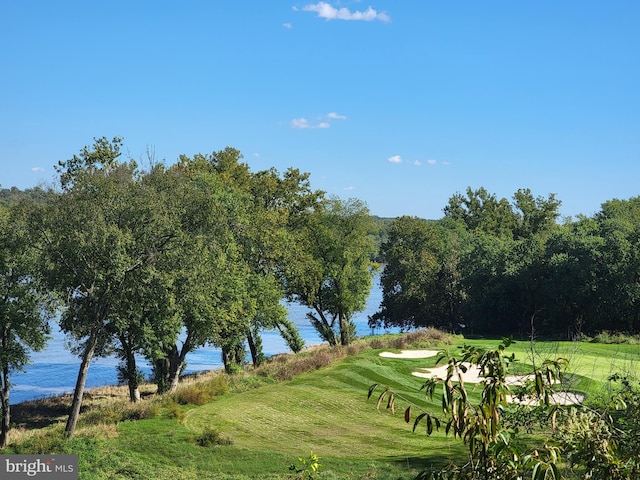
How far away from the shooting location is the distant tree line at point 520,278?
48781 mm

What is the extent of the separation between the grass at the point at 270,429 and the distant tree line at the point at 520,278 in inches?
632

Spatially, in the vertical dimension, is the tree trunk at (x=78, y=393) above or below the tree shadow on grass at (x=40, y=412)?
above

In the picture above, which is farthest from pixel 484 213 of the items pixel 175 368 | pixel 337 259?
pixel 175 368

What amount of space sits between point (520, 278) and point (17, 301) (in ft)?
141

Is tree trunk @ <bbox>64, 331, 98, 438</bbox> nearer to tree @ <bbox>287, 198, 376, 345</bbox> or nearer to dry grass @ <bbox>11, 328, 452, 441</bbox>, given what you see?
dry grass @ <bbox>11, 328, 452, 441</bbox>

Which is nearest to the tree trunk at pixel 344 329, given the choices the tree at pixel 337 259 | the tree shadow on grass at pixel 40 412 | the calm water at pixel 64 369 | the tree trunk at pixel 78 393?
the tree at pixel 337 259

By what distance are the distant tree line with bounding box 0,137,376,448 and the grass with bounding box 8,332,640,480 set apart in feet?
10.4

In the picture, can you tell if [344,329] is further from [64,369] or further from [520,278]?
[64,369]

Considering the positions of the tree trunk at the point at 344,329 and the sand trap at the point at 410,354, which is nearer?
the sand trap at the point at 410,354

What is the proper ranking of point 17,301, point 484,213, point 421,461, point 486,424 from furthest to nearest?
point 484,213, point 17,301, point 421,461, point 486,424

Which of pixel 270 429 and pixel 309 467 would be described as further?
pixel 270 429

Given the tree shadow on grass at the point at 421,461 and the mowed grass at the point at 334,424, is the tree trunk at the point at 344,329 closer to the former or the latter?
the mowed grass at the point at 334,424

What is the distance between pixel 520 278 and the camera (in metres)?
54.4

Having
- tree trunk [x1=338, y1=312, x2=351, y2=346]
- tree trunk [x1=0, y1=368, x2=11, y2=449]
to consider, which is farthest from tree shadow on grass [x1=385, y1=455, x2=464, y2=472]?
tree trunk [x1=338, y1=312, x2=351, y2=346]
